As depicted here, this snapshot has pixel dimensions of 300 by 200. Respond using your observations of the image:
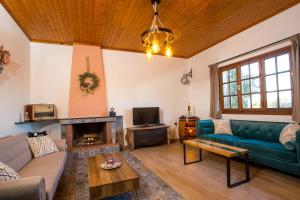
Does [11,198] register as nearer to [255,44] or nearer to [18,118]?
[18,118]

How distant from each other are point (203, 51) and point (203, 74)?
2.31ft

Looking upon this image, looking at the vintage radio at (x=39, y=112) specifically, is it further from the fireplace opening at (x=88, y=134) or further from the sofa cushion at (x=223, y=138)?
the sofa cushion at (x=223, y=138)

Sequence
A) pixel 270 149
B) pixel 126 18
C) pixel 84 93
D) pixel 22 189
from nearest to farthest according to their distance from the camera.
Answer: pixel 22 189, pixel 270 149, pixel 126 18, pixel 84 93

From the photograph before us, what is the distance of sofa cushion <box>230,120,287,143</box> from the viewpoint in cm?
311

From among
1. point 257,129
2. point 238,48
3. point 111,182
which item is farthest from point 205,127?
point 111,182

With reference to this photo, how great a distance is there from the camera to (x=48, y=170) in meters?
2.12

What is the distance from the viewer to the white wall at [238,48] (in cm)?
312

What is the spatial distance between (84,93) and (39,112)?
1.10m

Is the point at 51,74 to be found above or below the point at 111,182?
above

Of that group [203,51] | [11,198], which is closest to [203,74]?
[203,51]

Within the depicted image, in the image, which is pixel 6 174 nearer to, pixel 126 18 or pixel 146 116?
pixel 126 18

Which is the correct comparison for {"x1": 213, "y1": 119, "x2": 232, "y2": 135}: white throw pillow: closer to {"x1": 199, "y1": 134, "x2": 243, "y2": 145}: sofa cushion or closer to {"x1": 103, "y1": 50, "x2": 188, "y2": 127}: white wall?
{"x1": 199, "y1": 134, "x2": 243, "y2": 145}: sofa cushion

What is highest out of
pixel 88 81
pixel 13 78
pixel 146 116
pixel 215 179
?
pixel 88 81

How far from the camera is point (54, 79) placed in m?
4.31
